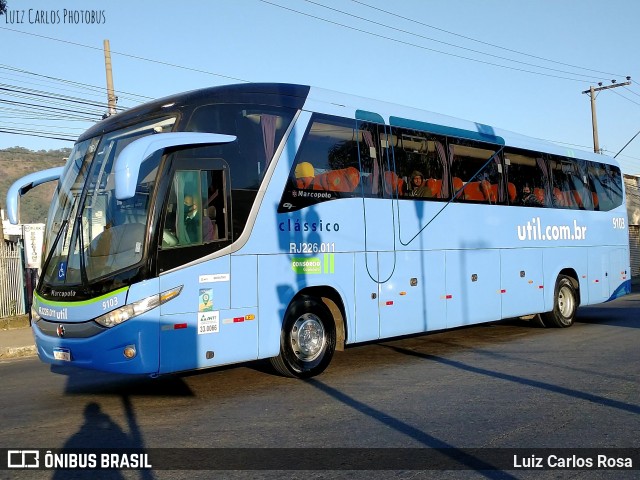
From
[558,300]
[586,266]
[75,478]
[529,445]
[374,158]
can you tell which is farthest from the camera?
[586,266]

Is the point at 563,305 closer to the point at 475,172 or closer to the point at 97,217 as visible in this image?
the point at 475,172

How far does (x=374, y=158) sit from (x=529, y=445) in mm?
5612

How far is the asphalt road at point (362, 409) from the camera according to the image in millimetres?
5980

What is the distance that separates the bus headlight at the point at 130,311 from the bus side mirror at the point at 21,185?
8.61 ft

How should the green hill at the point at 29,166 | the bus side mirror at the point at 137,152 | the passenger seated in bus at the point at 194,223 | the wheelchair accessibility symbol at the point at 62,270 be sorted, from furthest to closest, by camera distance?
1. the green hill at the point at 29,166
2. the wheelchair accessibility symbol at the point at 62,270
3. the passenger seated in bus at the point at 194,223
4. the bus side mirror at the point at 137,152

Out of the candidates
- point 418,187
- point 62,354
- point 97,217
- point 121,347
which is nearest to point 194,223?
point 97,217

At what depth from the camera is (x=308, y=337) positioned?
9.55m

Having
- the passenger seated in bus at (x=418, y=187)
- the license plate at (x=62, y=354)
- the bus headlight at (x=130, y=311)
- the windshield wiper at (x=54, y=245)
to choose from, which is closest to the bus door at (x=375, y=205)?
the passenger seated in bus at (x=418, y=187)

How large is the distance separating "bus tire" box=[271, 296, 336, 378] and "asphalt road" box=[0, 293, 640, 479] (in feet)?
0.68

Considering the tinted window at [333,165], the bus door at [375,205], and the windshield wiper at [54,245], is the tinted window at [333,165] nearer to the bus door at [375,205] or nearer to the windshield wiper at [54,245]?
the bus door at [375,205]

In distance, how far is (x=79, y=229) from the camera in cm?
826

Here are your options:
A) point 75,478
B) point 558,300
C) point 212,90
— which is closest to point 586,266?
point 558,300

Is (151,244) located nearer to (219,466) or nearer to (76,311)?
(76,311)

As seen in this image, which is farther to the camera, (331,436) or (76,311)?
(76,311)
